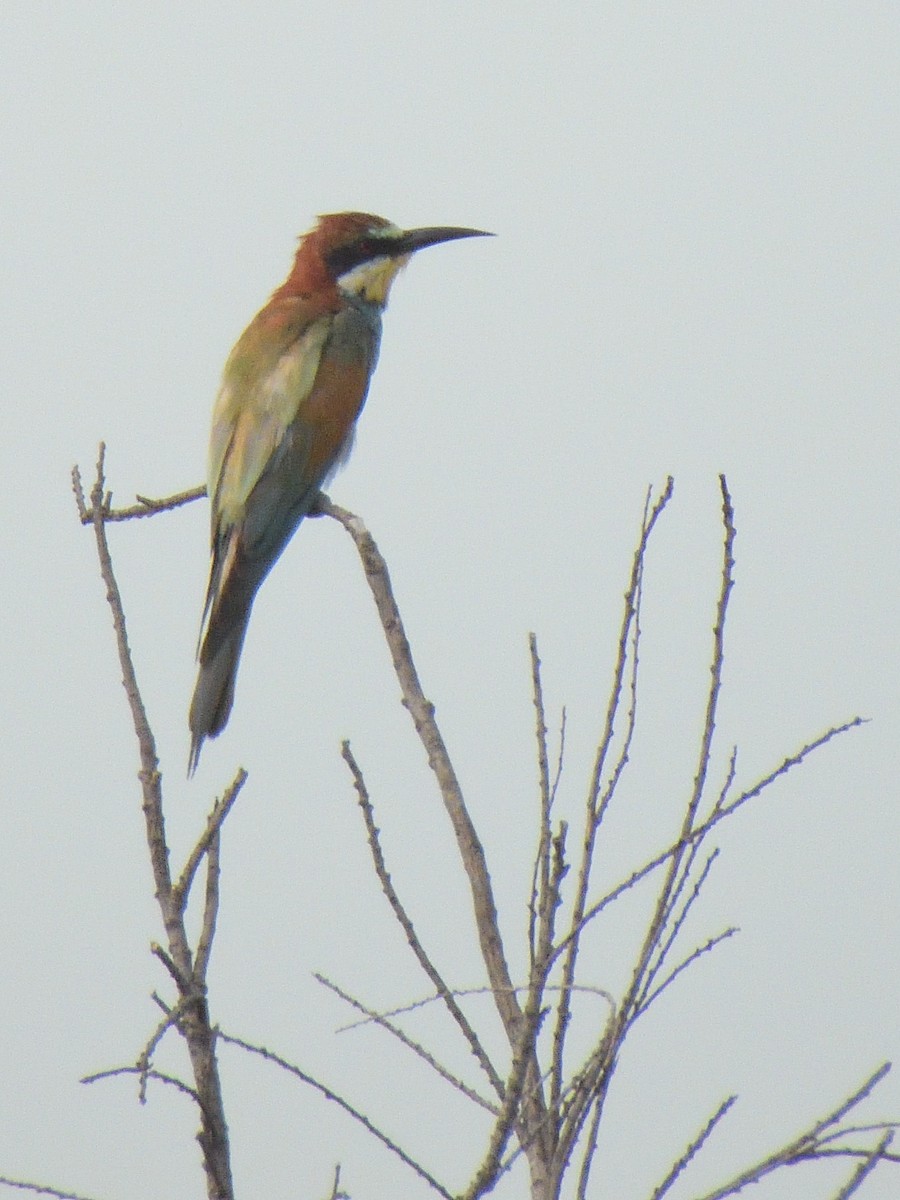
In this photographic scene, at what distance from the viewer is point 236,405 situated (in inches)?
138

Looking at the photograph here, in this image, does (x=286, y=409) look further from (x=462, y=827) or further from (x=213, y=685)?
(x=462, y=827)

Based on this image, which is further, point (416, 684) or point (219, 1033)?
point (416, 684)

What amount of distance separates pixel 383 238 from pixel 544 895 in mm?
3067

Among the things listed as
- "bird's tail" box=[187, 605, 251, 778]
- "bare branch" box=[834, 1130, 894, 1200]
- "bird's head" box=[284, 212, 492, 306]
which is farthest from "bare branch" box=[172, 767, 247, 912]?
"bird's head" box=[284, 212, 492, 306]

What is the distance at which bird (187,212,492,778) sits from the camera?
3.07 meters

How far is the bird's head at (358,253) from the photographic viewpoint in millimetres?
4086

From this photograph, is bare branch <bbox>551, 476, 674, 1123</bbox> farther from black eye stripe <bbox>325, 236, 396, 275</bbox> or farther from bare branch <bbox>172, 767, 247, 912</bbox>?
black eye stripe <bbox>325, 236, 396, 275</bbox>

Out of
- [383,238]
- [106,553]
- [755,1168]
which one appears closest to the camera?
[755,1168]

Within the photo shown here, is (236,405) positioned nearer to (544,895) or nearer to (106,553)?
(106,553)

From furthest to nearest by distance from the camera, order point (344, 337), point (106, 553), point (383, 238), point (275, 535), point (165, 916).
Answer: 1. point (383, 238)
2. point (344, 337)
3. point (275, 535)
4. point (106, 553)
5. point (165, 916)

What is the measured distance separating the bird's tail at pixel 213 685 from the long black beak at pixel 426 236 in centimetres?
155

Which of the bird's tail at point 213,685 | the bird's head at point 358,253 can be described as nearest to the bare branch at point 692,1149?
the bird's tail at point 213,685

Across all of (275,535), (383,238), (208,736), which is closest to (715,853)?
(208,736)

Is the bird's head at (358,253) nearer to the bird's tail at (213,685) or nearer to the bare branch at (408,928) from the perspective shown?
the bird's tail at (213,685)
